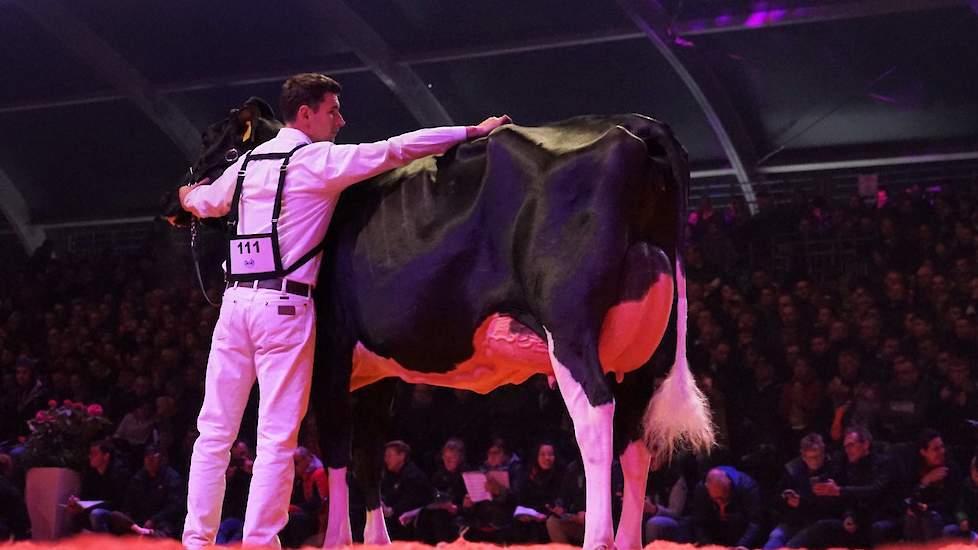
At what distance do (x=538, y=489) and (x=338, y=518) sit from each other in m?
4.87

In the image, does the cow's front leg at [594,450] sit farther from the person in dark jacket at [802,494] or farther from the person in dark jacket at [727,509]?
the person in dark jacket at [727,509]

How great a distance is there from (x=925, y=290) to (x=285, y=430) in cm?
878

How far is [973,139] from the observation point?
17578 millimetres

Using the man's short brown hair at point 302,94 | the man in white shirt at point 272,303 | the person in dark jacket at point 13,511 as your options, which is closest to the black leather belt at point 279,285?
the man in white shirt at point 272,303

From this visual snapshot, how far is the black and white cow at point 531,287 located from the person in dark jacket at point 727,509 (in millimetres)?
4209

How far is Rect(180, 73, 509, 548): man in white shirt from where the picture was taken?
5.11 metres

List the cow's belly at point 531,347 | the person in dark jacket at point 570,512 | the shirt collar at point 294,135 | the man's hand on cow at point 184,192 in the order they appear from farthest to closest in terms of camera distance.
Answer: the person in dark jacket at point 570,512, the man's hand on cow at point 184,192, the shirt collar at point 294,135, the cow's belly at point 531,347

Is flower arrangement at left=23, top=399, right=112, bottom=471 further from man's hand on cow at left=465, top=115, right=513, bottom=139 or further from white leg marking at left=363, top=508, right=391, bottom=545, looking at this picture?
man's hand on cow at left=465, top=115, right=513, bottom=139

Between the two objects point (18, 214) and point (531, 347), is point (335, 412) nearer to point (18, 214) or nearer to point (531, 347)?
point (531, 347)

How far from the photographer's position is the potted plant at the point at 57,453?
10398mm

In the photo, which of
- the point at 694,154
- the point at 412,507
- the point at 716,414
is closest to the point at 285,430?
the point at 412,507

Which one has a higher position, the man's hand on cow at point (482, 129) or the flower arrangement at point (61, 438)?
the man's hand on cow at point (482, 129)

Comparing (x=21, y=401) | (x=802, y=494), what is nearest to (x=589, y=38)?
(x=21, y=401)

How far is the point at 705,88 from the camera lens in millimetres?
17266
